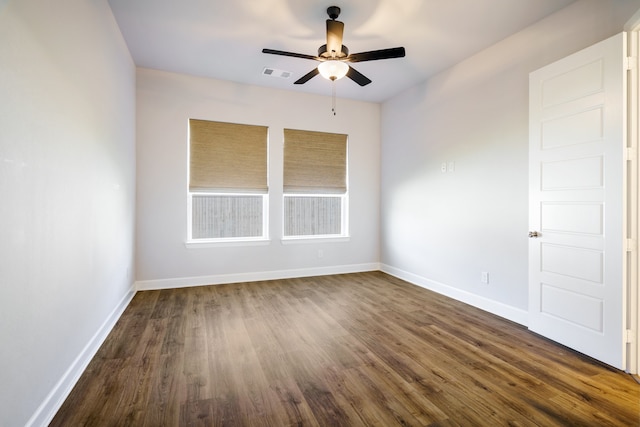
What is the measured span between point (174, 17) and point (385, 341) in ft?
11.8

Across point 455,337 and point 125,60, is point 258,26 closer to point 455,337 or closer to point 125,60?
point 125,60

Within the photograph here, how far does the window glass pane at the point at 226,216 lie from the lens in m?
4.48

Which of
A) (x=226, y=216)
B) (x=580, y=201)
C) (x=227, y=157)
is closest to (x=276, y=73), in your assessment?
(x=227, y=157)

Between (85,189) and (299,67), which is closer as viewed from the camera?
(85,189)

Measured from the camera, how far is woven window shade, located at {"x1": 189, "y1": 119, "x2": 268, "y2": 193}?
14.4ft

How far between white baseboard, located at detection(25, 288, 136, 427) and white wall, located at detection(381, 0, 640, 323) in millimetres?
3797

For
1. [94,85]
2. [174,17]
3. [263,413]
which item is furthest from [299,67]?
[263,413]

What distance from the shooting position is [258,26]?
9.97 feet

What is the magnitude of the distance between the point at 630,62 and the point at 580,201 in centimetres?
105

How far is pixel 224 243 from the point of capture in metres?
4.53

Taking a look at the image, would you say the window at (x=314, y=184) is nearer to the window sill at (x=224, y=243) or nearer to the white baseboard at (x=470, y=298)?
the window sill at (x=224, y=243)

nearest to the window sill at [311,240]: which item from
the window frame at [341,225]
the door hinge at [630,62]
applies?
the window frame at [341,225]

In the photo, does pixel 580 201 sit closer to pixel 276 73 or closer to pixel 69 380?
pixel 276 73

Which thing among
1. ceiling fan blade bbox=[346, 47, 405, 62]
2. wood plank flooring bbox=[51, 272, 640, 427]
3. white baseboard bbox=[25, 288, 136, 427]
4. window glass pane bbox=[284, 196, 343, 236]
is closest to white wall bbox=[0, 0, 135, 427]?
white baseboard bbox=[25, 288, 136, 427]
